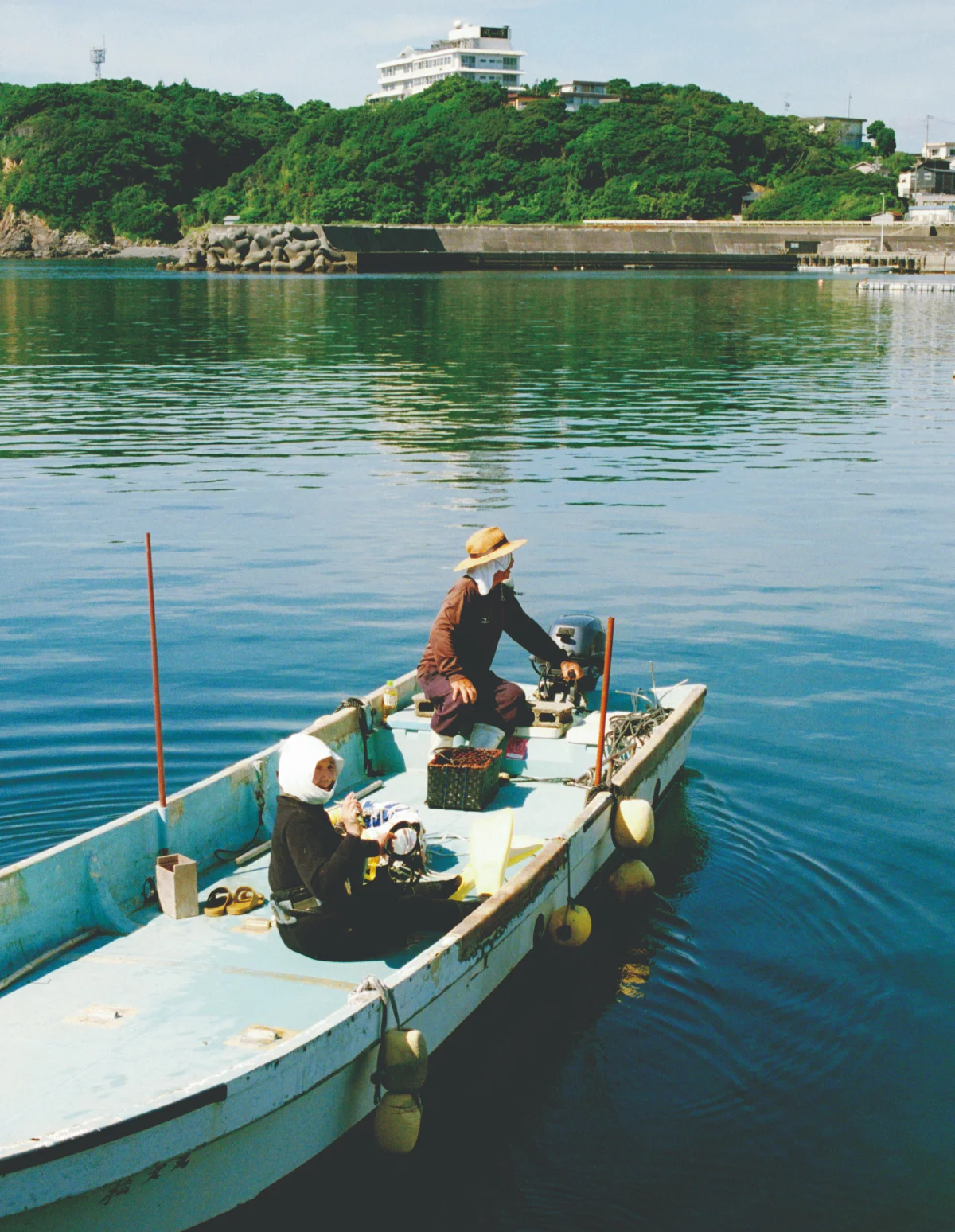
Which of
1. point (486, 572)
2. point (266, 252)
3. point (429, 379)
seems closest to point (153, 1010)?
point (486, 572)

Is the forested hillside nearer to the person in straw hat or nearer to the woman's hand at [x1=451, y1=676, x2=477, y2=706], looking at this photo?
the person in straw hat

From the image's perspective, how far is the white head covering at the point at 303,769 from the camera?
6.87 metres

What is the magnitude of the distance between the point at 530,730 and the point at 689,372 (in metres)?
34.0

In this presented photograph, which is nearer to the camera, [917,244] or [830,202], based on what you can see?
[917,244]

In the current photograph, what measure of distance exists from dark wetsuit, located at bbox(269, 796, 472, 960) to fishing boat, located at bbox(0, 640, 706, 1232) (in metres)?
0.16

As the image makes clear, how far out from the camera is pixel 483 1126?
7.30 m

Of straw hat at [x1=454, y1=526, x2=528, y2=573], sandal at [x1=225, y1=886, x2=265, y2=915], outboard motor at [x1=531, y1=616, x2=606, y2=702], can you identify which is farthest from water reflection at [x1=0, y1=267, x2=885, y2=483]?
sandal at [x1=225, y1=886, x2=265, y2=915]

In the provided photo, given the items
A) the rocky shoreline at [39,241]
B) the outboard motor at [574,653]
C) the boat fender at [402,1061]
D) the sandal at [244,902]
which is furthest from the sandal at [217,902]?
the rocky shoreline at [39,241]

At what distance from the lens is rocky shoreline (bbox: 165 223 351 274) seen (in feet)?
402

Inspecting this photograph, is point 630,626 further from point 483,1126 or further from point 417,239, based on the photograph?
point 417,239

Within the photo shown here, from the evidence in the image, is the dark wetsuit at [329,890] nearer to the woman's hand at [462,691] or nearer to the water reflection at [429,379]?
the woman's hand at [462,691]

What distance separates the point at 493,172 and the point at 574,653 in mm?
156107

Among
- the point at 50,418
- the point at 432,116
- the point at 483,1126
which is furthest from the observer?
the point at 432,116

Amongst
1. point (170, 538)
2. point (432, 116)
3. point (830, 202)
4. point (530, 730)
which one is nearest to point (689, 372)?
point (170, 538)
